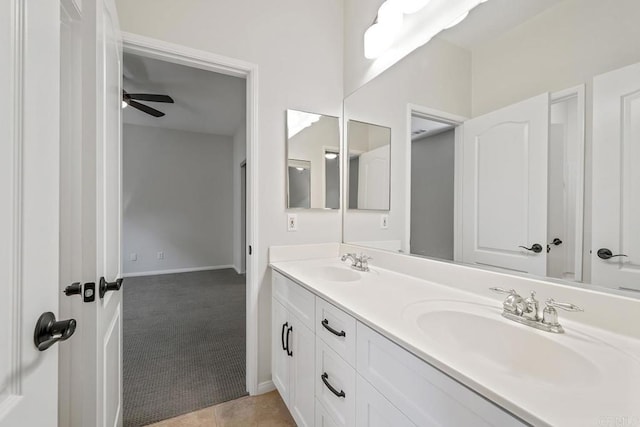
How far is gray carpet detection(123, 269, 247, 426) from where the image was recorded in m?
1.63

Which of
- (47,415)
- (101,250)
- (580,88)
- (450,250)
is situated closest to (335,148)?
(450,250)

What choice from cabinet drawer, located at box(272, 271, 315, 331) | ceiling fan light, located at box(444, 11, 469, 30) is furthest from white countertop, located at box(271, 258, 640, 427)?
ceiling fan light, located at box(444, 11, 469, 30)

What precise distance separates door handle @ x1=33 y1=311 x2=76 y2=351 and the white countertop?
28.5 inches

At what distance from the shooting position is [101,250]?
91 cm

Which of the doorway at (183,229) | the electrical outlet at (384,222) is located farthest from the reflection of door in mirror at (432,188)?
the doorway at (183,229)

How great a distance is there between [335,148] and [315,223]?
579mm

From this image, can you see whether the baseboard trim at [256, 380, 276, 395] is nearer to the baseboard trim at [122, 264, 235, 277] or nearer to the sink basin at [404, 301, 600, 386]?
the sink basin at [404, 301, 600, 386]

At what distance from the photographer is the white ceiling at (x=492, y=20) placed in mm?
930

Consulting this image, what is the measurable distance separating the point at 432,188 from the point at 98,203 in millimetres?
1378

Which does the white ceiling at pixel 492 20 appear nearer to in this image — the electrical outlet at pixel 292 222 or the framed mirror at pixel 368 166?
the framed mirror at pixel 368 166

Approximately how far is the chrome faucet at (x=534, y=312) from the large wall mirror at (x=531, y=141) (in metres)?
→ 0.16

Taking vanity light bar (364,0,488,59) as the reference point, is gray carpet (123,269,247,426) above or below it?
below

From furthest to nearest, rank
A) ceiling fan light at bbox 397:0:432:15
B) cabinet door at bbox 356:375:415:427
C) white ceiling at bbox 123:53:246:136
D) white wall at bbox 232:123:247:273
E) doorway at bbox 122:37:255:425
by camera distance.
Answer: white wall at bbox 232:123:247:273
white ceiling at bbox 123:53:246:136
doorway at bbox 122:37:255:425
ceiling fan light at bbox 397:0:432:15
cabinet door at bbox 356:375:415:427

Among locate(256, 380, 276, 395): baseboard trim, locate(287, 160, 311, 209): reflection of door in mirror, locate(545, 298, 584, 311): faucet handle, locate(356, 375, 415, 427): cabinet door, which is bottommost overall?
locate(256, 380, 276, 395): baseboard trim
